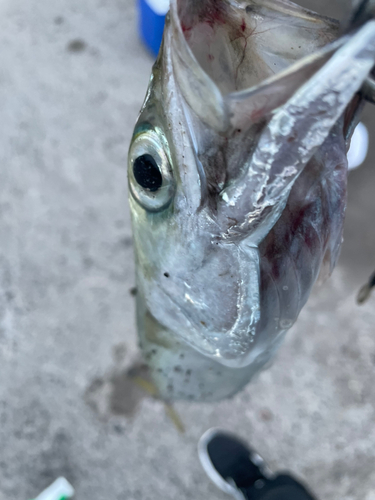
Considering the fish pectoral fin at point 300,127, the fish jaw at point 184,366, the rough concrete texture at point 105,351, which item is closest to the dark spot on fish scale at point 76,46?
the rough concrete texture at point 105,351

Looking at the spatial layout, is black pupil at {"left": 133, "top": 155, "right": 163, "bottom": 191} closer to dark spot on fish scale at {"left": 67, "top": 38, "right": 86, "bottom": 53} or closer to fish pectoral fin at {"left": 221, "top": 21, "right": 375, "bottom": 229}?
fish pectoral fin at {"left": 221, "top": 21, "right": 375, "bottom": 229}

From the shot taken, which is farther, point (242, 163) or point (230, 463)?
point (230, 463)

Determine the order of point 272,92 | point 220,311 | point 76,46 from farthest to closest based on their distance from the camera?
point 76,46 < point 220,311 < point 272,92

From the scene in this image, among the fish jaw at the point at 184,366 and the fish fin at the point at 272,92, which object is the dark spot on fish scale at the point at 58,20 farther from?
the fish fin at the point at 272,92

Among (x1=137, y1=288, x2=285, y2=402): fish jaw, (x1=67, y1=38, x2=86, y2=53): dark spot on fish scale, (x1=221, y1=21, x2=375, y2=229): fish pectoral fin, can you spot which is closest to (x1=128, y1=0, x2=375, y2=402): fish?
(x1=221, y1=21, x2=375, y2=229): fish pectoral fin

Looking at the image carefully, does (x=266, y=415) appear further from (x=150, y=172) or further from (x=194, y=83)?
(x=194, y=83)

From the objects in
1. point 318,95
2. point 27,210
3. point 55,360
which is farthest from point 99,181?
point 318,95

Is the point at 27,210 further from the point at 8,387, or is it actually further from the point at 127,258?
the point at 8,387

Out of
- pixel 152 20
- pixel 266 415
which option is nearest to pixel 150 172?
pixel 266 415

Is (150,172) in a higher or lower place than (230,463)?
higher
